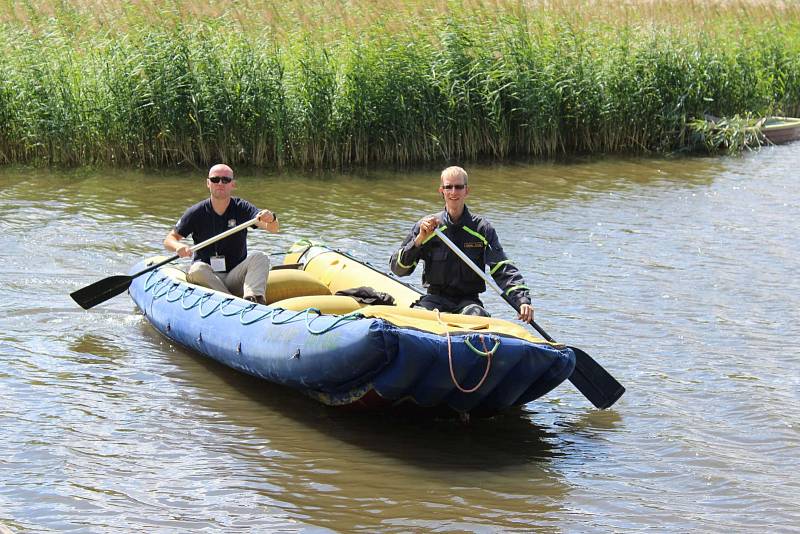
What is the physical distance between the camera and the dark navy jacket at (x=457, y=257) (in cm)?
679

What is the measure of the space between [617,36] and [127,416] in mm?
11343

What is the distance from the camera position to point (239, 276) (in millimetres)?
7707

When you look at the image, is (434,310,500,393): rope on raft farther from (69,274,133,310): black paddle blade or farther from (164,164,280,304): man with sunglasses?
(69,274,133,310): black paddle blade

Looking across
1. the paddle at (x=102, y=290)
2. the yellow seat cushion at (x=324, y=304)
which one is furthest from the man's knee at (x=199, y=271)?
the yellow seat cushion at (x=324, y=304)

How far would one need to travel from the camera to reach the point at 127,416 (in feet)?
20.6

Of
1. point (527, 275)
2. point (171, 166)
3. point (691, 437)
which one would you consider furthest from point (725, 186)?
point (691, 437)

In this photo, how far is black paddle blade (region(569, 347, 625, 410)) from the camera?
6.43 metres

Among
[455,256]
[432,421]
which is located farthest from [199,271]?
[432,421]

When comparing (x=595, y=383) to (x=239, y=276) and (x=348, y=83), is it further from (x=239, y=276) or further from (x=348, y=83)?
(x=348, y=83)

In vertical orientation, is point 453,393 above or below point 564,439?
above

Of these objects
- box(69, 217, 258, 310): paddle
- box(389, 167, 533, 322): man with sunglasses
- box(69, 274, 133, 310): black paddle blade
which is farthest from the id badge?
box(389, 167, 533, 322): man with sunglasses

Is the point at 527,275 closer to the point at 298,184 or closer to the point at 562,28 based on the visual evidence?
the point at 298,184

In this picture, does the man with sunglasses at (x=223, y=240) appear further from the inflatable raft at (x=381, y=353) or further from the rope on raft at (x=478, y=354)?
the rope on raft at (x=478, y=354)

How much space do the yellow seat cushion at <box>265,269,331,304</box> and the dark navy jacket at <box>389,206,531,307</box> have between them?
1083mm
